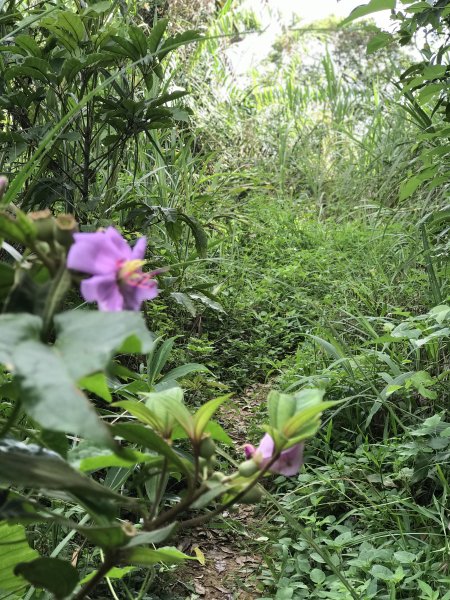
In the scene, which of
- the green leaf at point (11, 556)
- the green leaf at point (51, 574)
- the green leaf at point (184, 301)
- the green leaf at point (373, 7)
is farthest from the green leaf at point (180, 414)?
the green leaf at point (184, 301)

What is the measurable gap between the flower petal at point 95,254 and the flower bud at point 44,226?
0.05ft

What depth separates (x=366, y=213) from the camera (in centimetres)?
410

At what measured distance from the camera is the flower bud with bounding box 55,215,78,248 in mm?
382

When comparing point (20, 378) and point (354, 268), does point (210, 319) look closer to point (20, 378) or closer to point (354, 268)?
point (354, 268)

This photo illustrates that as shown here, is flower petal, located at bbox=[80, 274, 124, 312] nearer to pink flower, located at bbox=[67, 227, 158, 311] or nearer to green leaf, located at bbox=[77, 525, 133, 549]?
pink flower, located at bbox=[67, 227, 158, 311]

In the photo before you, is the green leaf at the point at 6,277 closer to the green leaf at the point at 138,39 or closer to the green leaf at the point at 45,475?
the green leaf at the point at 45,475

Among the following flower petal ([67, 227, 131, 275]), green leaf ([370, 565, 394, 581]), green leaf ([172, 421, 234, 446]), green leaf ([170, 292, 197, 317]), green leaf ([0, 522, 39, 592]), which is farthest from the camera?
green leaf ([170, 292, 197, 317])

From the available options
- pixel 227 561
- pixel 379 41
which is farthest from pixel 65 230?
pixel 227 561

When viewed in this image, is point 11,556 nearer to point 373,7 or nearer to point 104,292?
point 104,292

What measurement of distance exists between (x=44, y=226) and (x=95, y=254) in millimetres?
33

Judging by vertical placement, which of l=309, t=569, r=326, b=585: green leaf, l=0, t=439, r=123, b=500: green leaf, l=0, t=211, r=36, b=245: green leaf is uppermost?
l=0, t=211, r=36, b=245: green leaf

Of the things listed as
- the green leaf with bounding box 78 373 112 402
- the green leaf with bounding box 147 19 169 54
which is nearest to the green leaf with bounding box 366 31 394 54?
the green leaf with bounding box 147 19 169 54

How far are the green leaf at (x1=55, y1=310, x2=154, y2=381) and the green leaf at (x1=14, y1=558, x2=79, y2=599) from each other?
17cm

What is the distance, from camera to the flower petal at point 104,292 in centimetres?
38
